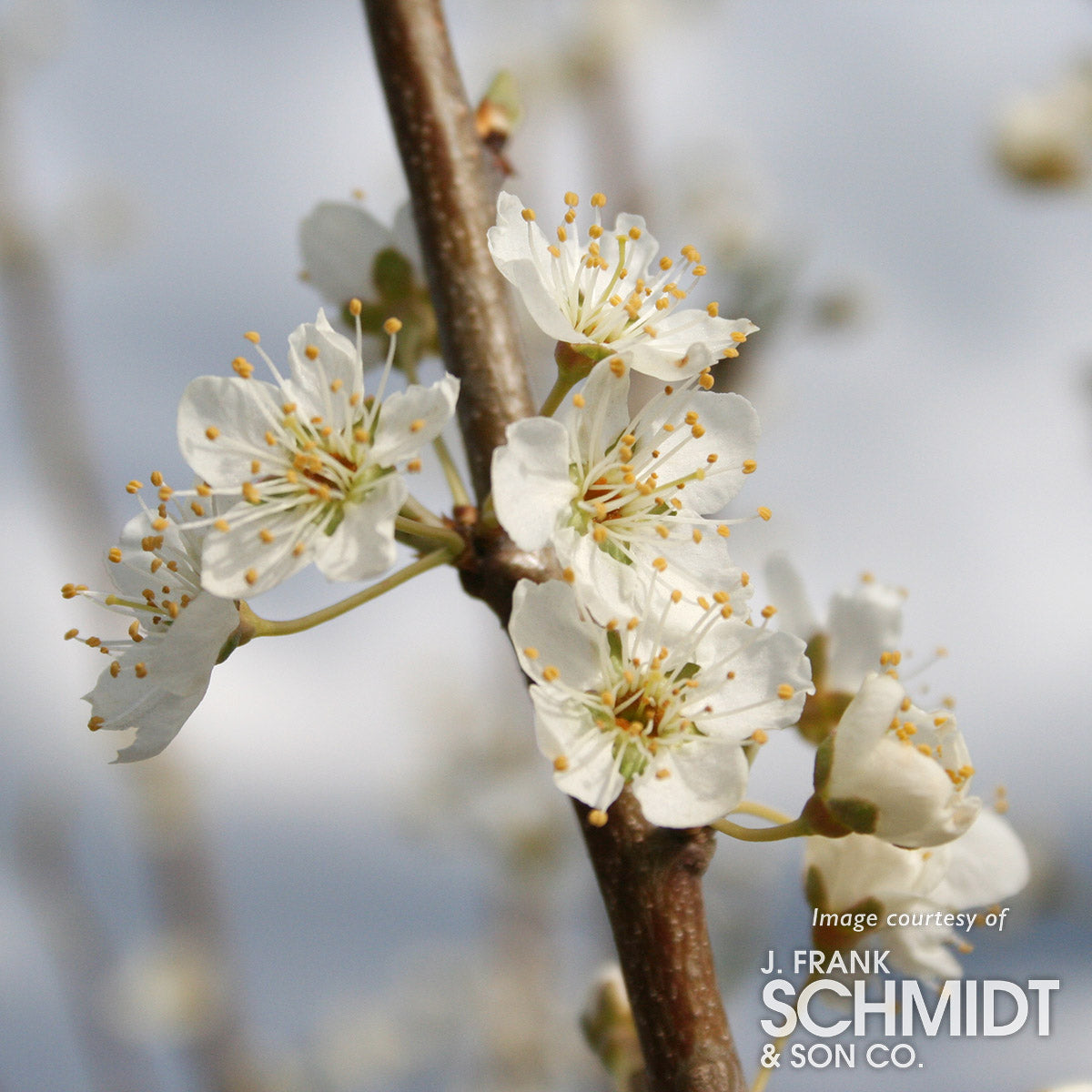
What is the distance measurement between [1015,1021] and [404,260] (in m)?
1.07

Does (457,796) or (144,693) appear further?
(457,796)

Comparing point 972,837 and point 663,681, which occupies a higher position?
point 663,681

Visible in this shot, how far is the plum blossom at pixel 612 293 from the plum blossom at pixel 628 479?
0.04 meters

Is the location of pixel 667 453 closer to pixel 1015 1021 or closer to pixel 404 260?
pixel 404 260

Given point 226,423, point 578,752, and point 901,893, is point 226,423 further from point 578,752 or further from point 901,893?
point 901,893

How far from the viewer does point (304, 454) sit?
3.02 ft

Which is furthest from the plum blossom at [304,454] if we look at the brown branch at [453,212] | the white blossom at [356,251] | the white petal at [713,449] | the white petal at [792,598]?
the white petal at [792,598]

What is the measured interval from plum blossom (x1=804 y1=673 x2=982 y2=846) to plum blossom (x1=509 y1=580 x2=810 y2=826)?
0.18 feet

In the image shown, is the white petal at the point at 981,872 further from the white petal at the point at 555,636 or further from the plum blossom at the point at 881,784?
the white petal at the point at 555,636

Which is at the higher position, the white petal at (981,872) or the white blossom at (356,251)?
the white blossom at (356,251)

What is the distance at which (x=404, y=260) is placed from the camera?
1.31 meters

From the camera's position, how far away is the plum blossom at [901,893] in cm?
99

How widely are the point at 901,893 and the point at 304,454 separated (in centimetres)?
66

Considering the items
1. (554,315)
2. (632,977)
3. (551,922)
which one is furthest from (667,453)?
(551,922)
